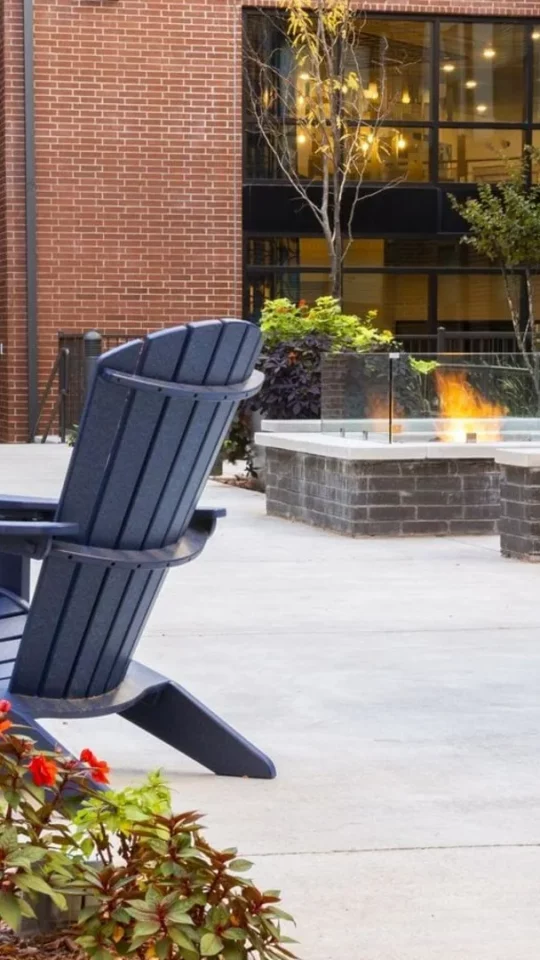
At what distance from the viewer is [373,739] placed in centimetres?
586

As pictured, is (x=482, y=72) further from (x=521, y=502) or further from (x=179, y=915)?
(x=179, y=915)

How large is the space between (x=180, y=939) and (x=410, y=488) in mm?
9207

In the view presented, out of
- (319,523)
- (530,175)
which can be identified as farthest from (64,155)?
(319,523)

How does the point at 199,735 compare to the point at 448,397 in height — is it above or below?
below

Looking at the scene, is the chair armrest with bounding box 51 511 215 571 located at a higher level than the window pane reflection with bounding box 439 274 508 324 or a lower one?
lower

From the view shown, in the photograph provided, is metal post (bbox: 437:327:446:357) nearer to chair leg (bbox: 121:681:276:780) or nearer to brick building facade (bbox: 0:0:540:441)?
brick building facade (bbox: 0:0:540:441)

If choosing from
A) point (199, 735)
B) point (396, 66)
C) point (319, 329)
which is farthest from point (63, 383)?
point (199, 735)

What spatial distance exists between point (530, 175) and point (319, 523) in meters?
12.3

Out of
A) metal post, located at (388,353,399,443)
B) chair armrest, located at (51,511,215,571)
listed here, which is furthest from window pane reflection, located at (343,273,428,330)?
chair armrest, located at (51,511,215,571)

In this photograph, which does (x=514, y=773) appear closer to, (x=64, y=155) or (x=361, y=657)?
(x=361, y=657)

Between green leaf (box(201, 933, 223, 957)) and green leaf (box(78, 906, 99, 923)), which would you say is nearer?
green leaf (box(201, 933, 223, 957))

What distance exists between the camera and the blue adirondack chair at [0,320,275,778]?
14.7ft

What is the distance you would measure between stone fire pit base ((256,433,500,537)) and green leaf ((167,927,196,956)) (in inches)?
352

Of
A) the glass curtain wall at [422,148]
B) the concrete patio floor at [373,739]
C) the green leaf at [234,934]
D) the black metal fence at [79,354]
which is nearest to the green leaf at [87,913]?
the green leaf at [234,934]
